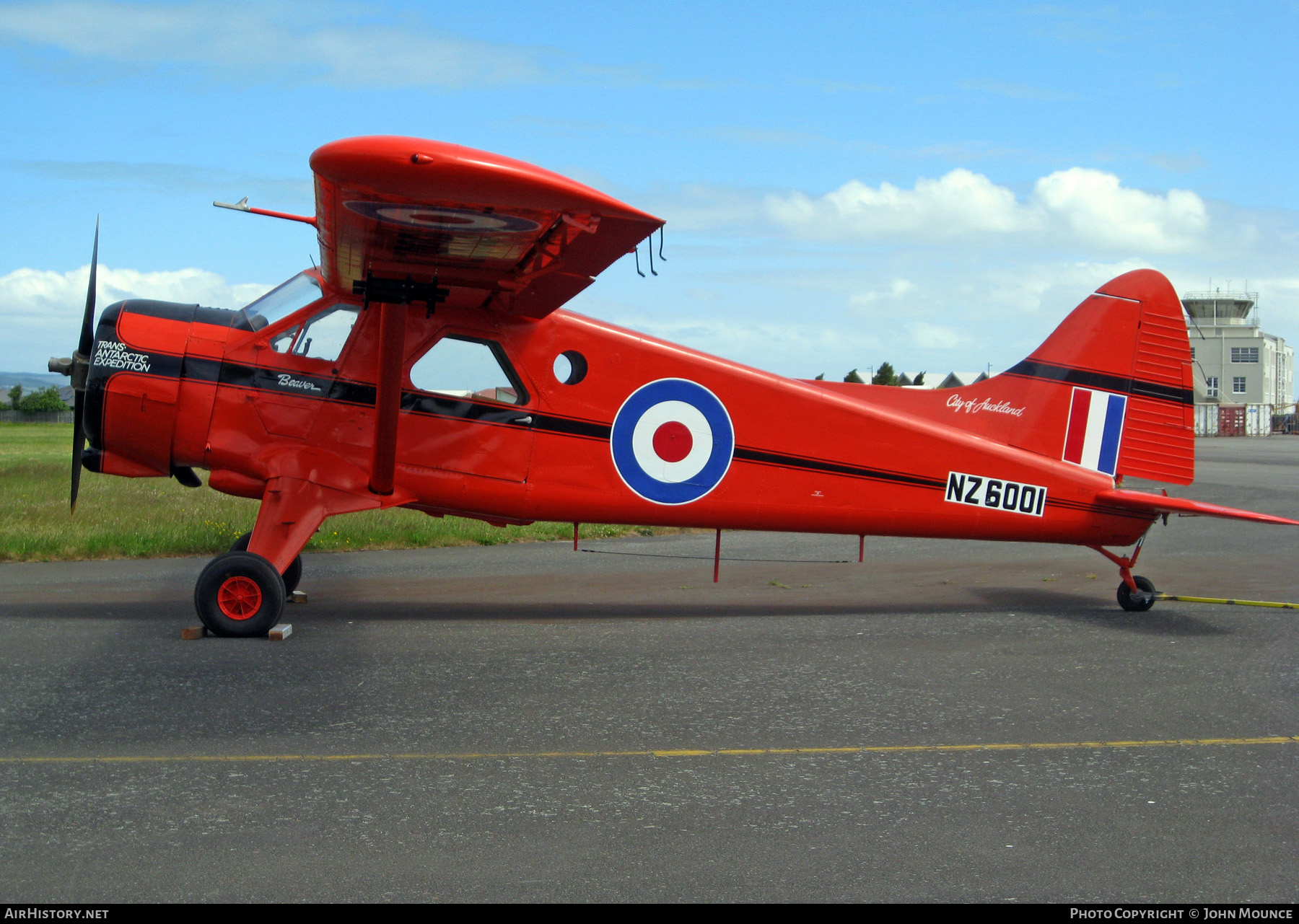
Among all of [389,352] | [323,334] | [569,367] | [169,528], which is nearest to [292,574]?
[323,334]

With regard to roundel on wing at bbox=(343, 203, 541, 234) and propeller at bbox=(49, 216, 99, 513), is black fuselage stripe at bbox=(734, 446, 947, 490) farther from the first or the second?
propeller at bbox=(49, 216, 99, 513)

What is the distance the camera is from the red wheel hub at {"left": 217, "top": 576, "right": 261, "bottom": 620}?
6719mm

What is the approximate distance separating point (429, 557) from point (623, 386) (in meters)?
4.13

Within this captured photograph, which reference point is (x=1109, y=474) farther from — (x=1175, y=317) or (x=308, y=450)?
(x=308, y=450)

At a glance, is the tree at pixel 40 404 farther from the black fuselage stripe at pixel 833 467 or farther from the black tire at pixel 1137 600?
the black tire at pixel 1137 600

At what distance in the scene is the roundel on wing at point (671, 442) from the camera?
7824 millimetres

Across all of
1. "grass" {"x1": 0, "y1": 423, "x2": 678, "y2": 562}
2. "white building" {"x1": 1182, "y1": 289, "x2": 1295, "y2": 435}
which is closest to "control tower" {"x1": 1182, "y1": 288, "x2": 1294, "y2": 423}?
"white building" {"x1": 1182, "y1": 289, "x2": 1295, "y2": 435}

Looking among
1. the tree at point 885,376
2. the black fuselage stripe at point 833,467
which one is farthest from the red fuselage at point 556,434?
the tree at point 885,376

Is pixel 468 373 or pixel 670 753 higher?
pixel 468 373

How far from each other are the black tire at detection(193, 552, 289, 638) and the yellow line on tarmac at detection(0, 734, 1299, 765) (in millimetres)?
2353

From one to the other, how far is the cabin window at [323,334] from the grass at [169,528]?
367cm

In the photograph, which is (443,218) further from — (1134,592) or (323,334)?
(1134,592)

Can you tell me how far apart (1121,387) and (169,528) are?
9.91 meters

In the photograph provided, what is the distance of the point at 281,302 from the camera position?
759 cm
